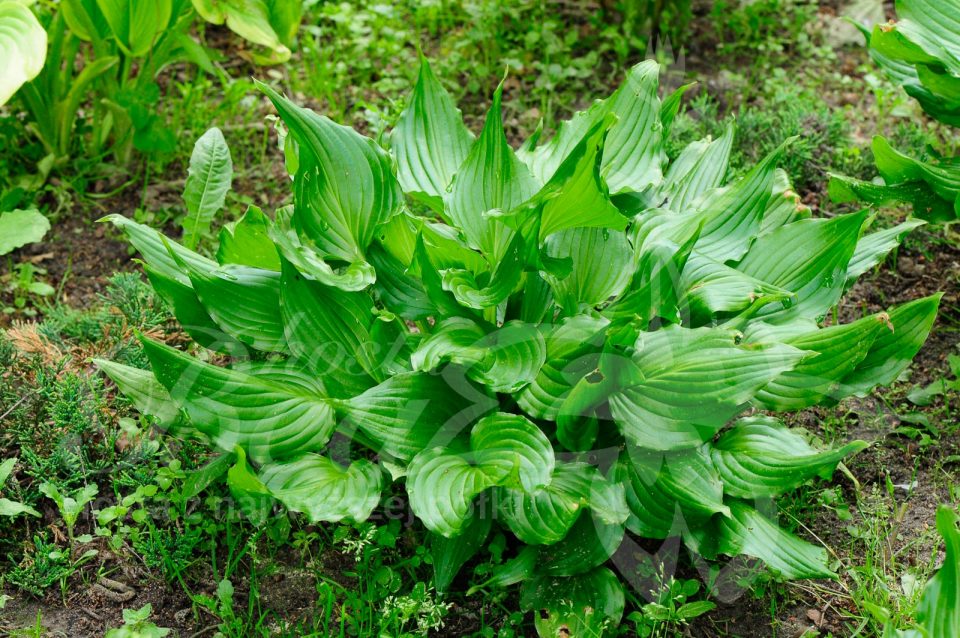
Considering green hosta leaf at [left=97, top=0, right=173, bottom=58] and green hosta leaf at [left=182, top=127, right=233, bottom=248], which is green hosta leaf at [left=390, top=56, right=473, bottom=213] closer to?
green hosta leaf at [left=182, top=127, right=233, bottom=248]

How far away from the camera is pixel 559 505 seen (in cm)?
229

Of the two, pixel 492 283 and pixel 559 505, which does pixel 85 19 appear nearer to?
pixel 492 283

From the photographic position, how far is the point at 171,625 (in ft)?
8.00

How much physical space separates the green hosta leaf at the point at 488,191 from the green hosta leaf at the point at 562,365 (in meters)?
0.28

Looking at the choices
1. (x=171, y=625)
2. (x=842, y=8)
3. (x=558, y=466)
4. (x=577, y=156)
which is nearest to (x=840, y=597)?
(x=558, y=466)

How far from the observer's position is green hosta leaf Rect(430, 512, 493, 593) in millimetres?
2383

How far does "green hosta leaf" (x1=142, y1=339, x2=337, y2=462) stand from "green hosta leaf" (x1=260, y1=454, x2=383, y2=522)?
44 mm

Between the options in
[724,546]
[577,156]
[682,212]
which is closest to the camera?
[577,156]

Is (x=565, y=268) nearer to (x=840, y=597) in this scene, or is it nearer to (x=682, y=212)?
(x=682, y=212)

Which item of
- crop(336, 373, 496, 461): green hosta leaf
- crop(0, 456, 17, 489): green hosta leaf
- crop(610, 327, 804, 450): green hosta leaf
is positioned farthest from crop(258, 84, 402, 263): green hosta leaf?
crop(0, 456, 17, 489): green hosta leaf

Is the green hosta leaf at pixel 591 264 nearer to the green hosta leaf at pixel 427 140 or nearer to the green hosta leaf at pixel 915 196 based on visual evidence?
the green hosta leaf at pixel 427 140

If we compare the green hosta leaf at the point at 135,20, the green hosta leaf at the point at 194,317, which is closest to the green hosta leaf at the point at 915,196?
the green hosta leaf at the point at 194,317

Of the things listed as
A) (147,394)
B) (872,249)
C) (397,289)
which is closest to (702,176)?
(872,249)

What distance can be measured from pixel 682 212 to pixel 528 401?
84 centimetres
